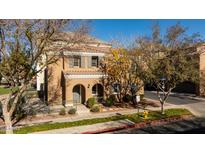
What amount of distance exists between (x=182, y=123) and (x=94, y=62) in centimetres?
1352

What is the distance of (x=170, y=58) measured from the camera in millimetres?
16938

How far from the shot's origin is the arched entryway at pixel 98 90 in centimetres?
2551

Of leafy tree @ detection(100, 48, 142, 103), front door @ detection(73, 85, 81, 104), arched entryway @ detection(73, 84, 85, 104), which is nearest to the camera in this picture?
leafy tree @ detection(100, 48, 142, 103)

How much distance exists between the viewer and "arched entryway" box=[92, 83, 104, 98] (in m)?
25.5

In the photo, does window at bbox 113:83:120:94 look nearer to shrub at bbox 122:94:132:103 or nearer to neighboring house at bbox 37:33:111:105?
shrub at bbox 122:94:132:103

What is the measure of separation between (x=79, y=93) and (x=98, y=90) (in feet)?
8.11

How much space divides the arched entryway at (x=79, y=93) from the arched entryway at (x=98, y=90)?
151 centimetres

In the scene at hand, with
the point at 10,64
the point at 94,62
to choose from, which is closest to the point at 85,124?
the point at 10,64

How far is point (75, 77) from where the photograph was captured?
23.4m

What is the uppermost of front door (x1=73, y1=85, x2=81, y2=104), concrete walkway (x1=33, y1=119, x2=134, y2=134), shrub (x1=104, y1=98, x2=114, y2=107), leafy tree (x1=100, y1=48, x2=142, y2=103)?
leafy tree (x1=100, y1=48, x2=142, y2=103)

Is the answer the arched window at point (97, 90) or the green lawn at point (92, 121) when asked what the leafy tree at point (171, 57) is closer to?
the green lawn at point (92, 121)

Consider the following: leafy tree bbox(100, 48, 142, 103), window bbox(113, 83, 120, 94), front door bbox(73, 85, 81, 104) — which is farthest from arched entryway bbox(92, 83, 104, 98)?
front door bbox(73, 85, 81, 104)

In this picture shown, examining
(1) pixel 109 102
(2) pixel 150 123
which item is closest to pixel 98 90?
(1) pixel 109 102

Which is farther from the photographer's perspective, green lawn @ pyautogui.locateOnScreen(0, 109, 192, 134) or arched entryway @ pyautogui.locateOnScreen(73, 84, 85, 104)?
arched entryway @ pyautogui.locateOnScreen(73, 84, 85, 104)
